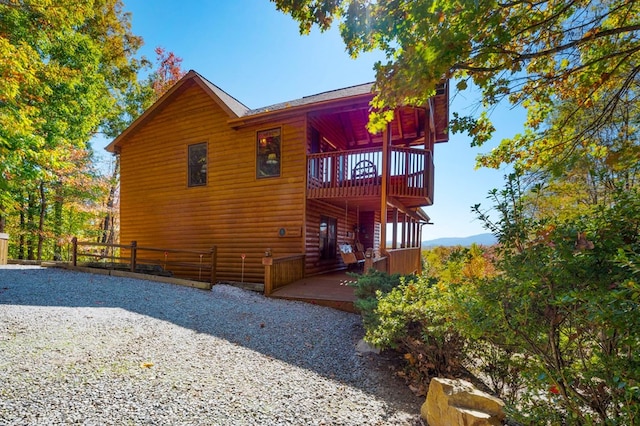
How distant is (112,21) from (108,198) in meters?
9.97

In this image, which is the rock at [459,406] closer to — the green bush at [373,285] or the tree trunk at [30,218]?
the green bush at [373,285]

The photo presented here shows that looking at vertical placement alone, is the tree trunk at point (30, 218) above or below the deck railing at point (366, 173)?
below

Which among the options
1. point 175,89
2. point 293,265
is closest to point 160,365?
point 293,265

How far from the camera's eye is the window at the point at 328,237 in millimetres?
9992

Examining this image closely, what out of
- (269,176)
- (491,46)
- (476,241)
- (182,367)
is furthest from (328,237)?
(491,46)

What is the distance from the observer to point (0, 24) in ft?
34.4

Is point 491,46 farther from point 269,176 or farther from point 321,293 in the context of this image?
point 269,176

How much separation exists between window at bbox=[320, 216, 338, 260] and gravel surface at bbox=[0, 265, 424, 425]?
14.4ft

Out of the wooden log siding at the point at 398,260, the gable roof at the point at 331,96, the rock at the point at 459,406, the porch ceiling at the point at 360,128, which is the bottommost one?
the rock at the point at 459,406

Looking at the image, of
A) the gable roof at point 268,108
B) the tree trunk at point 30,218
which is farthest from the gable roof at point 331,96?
the tree trunk at point 30,218

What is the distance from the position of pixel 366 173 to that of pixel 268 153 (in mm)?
3214

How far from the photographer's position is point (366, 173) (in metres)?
8.36

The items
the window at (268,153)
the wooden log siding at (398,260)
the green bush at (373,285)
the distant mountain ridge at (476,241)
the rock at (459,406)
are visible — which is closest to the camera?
the rock at (459,406)

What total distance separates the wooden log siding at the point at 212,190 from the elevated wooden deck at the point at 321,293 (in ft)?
3.79
